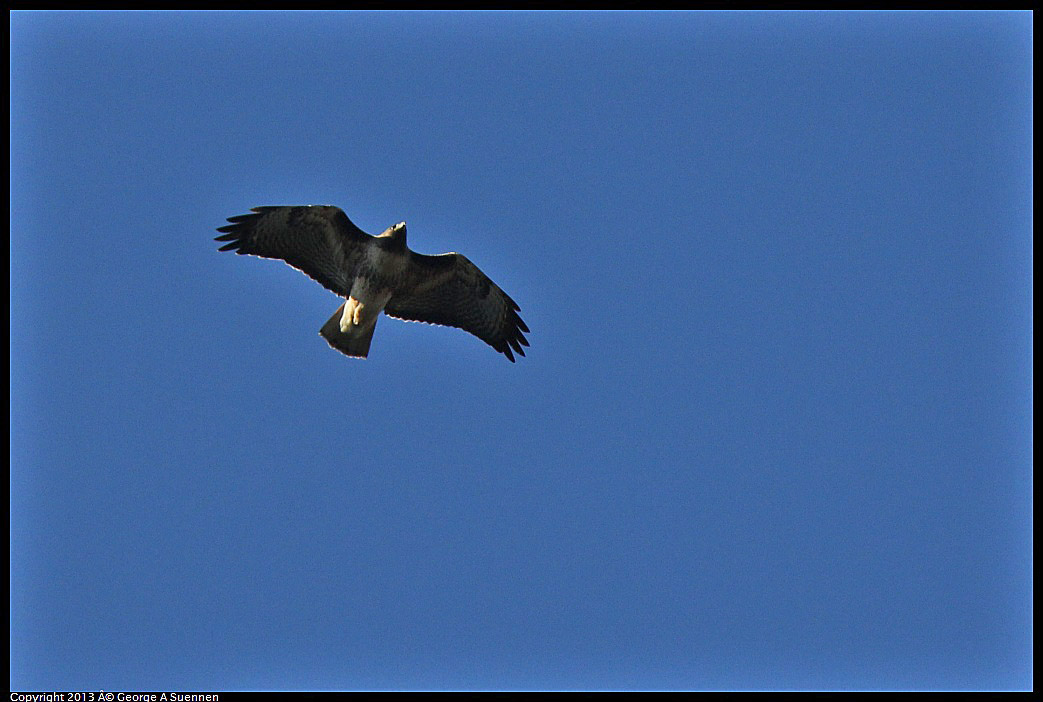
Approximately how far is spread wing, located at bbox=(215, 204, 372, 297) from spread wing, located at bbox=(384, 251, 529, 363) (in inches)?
31.2

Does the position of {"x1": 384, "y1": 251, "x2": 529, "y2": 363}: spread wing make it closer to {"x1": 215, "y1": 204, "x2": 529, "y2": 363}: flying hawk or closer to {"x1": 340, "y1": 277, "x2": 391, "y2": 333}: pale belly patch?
{"x1": 215, "y1": 204, "x2": 529, "y2": 363}: flying hawk

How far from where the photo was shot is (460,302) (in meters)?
18.1

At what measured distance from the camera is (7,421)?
1588 cm

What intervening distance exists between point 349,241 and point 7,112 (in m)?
4.92

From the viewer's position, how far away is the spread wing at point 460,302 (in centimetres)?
1733

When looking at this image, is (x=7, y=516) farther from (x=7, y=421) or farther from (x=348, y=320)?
(x=348, y=320)

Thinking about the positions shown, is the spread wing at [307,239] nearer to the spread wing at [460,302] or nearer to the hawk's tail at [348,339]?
the hawk's tail at [348,339]

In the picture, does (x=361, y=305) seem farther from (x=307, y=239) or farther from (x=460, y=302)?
(x=460, y=302)

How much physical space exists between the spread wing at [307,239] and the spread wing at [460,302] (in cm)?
79

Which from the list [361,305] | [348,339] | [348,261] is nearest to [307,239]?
[348,261]

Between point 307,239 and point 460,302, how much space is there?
2307mm

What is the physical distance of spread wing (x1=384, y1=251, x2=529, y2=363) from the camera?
17328mm

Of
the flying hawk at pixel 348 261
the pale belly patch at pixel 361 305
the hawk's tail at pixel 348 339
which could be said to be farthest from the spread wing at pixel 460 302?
the hawk's tail at pixel 348 339
